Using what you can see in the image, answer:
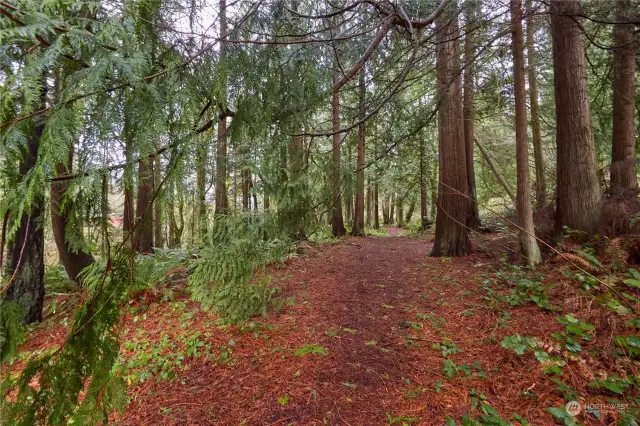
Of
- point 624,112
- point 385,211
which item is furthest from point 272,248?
point 385,211

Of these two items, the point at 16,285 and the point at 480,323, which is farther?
the point at 16,285

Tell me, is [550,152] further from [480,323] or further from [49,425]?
[49,425]

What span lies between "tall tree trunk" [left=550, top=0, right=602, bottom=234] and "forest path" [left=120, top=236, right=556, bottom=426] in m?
1.80

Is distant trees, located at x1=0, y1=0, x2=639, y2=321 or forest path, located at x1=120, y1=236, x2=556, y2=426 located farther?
forest path, located at x1=120, y1=236, x2=556, y2=426

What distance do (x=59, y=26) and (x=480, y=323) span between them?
13.6ft

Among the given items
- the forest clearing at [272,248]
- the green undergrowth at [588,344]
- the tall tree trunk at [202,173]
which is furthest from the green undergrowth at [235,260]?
the green undergrowth at [588,344]

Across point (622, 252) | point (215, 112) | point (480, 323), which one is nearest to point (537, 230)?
point (622, 252)

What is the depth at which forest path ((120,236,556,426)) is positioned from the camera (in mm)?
2195

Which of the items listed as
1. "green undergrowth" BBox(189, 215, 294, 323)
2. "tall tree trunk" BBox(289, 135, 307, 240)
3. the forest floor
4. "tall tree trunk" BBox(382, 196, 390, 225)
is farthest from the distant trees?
"tall tree trunk" BBox(382, 196, 390, 225)

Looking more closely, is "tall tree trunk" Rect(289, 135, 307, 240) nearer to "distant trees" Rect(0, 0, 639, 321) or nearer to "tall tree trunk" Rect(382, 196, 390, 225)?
"distant trees" Rect(0, 0, 639, 321)

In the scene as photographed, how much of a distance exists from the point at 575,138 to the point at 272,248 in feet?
15.5

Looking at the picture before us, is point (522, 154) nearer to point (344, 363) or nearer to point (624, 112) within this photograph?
point (624, 112)

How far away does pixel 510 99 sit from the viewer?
20.8ft

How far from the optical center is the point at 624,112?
16.5ft
